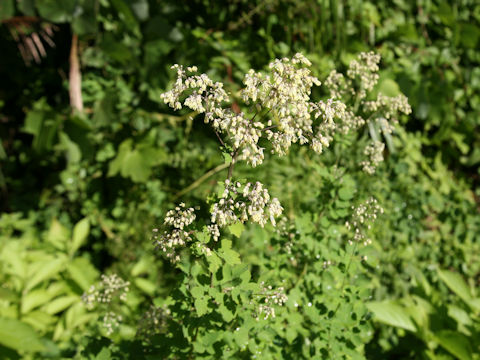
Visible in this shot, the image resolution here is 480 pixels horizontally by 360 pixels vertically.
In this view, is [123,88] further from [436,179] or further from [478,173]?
[478,173]

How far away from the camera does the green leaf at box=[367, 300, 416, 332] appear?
176cm

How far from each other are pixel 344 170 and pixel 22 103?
1917 mm

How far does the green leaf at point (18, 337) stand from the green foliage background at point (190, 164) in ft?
0.04

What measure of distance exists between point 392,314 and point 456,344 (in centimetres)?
27

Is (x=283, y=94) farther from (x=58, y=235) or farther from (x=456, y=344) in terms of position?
(x=58, y=235)

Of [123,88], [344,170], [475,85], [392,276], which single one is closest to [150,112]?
[123,88]

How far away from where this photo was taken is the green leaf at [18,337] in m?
1.28

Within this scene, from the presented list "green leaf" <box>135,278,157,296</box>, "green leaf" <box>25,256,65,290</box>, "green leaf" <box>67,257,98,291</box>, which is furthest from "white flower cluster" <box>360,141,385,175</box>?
"green leaf" <box>25,256,65,290</box>

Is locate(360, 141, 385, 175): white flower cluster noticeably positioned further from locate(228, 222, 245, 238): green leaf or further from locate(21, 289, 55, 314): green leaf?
locate(21, 289, 55, 314): green leaf

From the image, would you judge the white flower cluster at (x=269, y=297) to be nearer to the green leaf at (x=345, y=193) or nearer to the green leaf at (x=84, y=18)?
the green leaf at (x=345, y=193)

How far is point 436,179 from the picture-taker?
9.10 ft

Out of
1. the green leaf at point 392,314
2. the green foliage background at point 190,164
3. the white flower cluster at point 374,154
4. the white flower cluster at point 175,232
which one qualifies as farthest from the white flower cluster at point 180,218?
the green leaf at point 392,314

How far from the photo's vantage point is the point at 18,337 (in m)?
1.32

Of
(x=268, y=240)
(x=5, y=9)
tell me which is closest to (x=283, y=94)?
(x=268, y=240)
